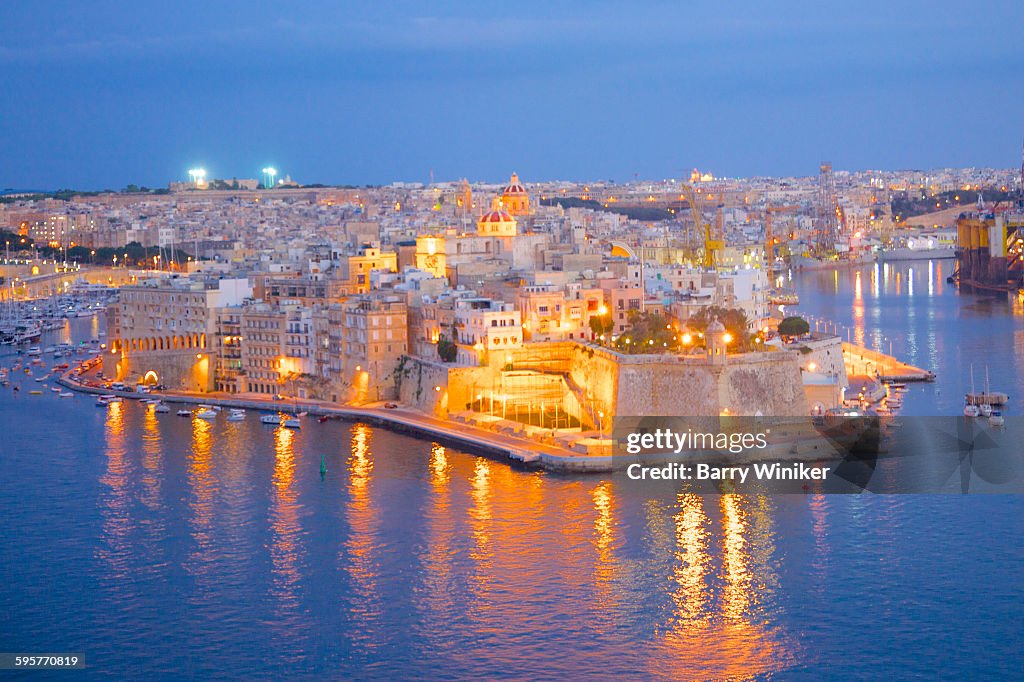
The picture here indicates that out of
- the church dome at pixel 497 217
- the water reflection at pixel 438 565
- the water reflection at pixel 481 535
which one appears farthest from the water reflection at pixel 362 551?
the church dome at pixel 497 217

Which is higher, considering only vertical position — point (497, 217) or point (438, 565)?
point (497, 217)

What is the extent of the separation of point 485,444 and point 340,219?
2760 centimetres

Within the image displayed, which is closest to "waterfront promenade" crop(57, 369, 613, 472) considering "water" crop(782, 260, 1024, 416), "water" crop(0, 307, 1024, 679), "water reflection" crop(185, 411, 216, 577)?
"water" crop(0, 307, 1024, 679)

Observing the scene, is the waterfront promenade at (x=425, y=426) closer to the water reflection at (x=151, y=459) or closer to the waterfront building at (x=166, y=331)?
the waterfront building at (x=166, y=331)

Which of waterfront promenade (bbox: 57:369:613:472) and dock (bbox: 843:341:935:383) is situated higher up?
dock (bbox: 843:341:935:383)

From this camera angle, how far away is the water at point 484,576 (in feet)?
26.3

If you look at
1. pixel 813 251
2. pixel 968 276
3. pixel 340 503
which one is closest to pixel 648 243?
pixel 968 276

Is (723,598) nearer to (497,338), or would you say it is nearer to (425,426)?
(425,426)

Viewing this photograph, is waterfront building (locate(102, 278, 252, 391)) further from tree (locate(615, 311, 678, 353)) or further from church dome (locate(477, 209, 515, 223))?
tree (locate(615, 311, 678, 353))

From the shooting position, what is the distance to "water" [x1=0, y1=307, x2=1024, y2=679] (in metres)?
8.02

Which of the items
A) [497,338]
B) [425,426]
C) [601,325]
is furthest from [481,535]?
[601,325]

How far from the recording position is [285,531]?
1017cm

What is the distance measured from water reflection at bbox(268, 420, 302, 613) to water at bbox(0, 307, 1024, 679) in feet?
0.10

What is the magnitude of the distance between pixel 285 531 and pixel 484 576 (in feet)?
5.55
